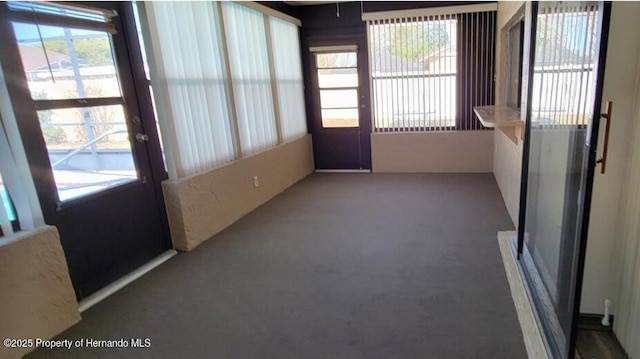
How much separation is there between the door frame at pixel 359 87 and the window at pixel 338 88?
0.07 meters

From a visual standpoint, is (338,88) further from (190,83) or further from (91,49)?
(91,49)

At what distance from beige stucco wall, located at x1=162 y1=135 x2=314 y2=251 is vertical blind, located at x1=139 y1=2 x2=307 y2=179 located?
12 centimetres

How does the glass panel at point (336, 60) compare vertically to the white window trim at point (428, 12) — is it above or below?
below

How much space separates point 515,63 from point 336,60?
2.60 meters

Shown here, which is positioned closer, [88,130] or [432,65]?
[88,130]

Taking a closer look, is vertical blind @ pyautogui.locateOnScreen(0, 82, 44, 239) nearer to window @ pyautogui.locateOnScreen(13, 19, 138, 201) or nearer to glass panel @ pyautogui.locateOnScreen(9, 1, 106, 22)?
window @ pyautogui.locateOnScreen(13, 19, 138, 201)

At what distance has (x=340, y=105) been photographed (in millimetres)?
5984

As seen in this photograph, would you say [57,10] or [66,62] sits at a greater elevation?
[57,10]

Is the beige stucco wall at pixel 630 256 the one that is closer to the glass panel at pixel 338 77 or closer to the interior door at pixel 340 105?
the interior door at pixel 340 105

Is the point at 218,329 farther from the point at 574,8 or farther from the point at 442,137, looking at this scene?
the point at 442,137

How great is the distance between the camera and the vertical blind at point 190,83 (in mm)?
3123

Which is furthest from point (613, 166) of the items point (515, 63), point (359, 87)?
point (359, 87)

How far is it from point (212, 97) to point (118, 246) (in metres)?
1.62

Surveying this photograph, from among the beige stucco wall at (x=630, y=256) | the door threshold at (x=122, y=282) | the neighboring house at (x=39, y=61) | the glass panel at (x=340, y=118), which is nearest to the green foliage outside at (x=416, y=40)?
the glass panel at (x=340, y=118)
